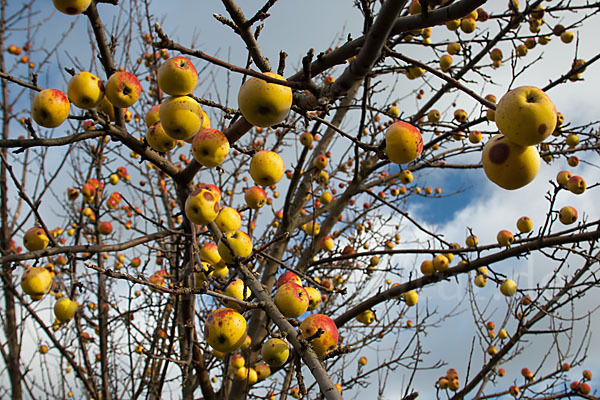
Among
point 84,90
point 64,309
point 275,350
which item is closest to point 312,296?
point 275,350

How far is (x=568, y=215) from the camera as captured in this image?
4.09 meters

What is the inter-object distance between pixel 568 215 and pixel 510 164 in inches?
133

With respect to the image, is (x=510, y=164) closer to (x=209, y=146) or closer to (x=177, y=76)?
(x=209, y=146)

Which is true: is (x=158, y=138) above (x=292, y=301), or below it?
above

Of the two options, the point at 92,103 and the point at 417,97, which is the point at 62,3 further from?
the point at 417,97

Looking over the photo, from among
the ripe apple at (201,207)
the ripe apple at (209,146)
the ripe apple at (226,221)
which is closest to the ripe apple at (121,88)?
the ripe apple at (209,146)

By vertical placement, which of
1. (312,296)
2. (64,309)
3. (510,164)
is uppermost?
(64,309)

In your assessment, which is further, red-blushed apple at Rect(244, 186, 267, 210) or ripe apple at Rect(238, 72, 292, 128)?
red-blushed apple at Rect(244, 186, 267, 210)

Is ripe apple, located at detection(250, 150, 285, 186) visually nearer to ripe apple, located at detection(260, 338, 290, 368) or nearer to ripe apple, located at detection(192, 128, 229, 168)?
ripe apple, located at detection(192, 128, 229, 168)

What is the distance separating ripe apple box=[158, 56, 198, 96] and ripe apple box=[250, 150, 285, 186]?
1.79 feet

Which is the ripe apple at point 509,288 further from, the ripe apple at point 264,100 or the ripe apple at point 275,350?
the ripe apple at point 264,100

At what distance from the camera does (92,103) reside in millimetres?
2271

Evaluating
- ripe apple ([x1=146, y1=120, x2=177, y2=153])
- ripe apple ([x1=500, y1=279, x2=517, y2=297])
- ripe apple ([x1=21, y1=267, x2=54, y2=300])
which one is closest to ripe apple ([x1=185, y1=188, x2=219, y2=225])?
ripe apple ([x1=146, y1=120, x2=177, y2=153])

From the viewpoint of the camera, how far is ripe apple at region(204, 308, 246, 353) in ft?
5.59
